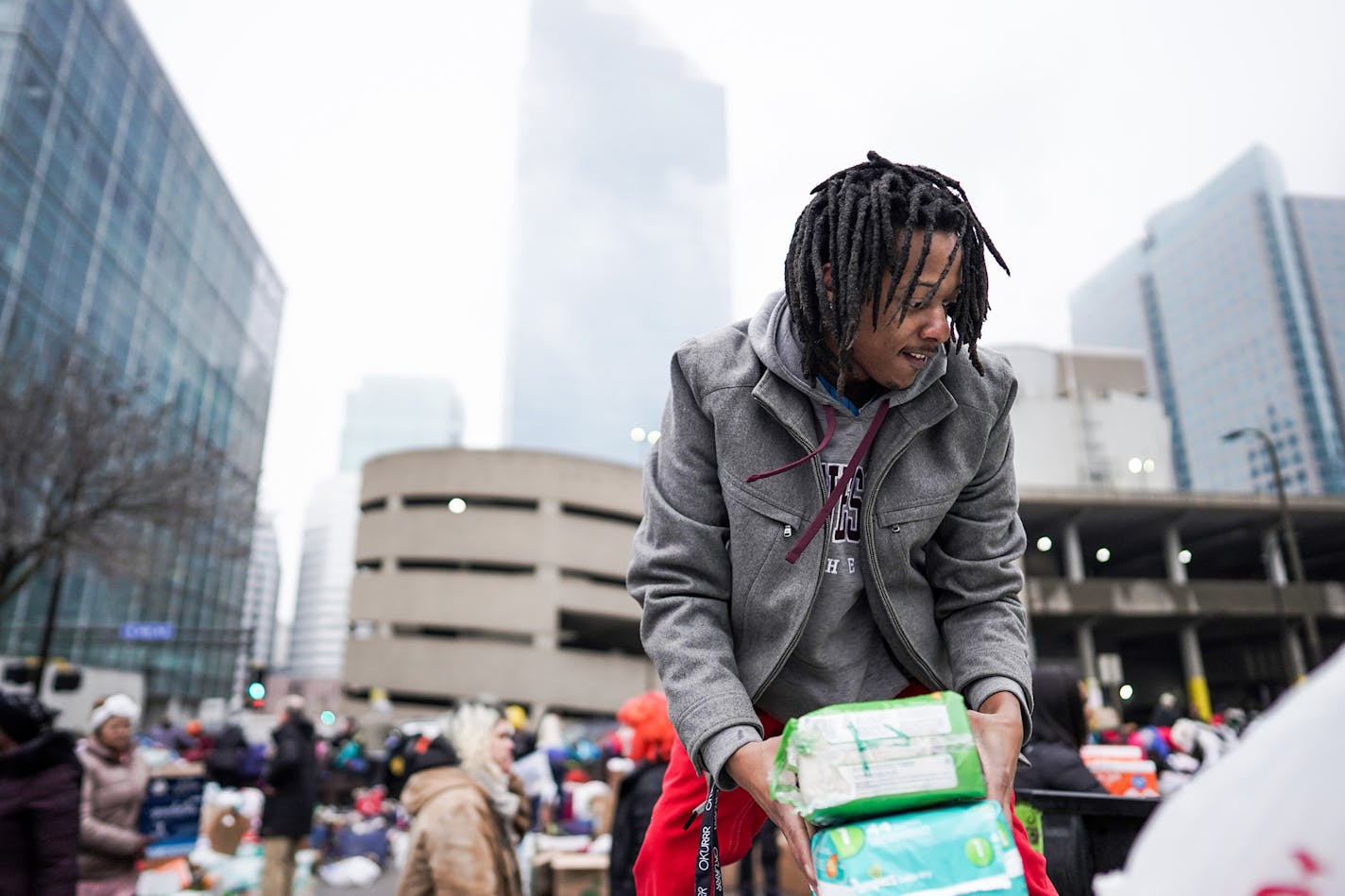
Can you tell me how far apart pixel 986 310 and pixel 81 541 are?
22.5 metres

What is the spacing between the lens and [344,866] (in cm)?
1180

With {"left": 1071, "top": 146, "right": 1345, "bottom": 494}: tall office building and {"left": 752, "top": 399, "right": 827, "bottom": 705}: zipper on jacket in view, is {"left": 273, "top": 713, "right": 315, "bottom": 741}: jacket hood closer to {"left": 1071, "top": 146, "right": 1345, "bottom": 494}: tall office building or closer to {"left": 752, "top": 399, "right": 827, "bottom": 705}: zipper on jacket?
{"left": 752, "top": 399, "right": 827, "bottom": 705}: zipper on jacket

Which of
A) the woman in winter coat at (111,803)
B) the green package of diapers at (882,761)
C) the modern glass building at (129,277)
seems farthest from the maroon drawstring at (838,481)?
the modern glass building at (129,277)

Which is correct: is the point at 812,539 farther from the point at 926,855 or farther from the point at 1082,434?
the point at 1082,434

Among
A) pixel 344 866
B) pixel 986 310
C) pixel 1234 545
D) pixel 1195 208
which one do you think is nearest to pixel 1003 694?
pixel 986 310

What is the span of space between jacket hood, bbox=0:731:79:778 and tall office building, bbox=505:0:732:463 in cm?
11713

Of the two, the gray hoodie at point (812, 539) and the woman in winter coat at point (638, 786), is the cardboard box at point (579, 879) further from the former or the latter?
the gray hoodie at point (812, 539)

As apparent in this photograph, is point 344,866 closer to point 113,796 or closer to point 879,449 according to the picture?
point 113,796

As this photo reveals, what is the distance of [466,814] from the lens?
4887 millimetres

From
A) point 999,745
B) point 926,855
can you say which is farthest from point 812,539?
point 926,855

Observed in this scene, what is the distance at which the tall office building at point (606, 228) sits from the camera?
129 meters

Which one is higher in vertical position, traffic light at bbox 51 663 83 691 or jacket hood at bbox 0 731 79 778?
traffic light at bbox 51 663 83 691

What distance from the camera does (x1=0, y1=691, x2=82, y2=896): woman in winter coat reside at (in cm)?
445

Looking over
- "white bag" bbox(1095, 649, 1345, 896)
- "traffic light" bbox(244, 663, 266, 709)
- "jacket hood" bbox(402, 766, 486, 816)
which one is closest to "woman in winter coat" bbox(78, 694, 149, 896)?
"jacket hood" bbox(402, 766, 486, 816)
